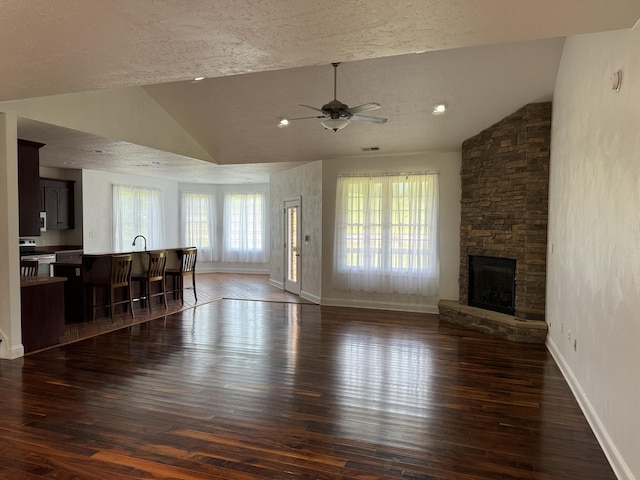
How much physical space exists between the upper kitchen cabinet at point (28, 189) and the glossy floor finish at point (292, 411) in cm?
163

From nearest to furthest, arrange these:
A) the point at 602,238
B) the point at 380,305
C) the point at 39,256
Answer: the point at 602,238
the point at 380,305
the point at 39,256

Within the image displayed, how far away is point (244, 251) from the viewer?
12.4 meters

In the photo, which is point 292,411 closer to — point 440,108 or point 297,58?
point 297,58

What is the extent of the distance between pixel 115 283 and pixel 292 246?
383 centimetres

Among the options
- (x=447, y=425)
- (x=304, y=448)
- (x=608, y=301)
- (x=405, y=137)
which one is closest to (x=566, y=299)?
(x=608, y=301)

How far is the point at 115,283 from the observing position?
6309mm

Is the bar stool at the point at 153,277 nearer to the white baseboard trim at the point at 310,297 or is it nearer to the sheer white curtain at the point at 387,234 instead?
the white baseboard trim at the point at 310,297

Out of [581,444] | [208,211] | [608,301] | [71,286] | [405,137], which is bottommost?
[581,444]

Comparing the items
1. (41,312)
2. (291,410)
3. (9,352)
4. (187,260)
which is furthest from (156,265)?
(291,410)

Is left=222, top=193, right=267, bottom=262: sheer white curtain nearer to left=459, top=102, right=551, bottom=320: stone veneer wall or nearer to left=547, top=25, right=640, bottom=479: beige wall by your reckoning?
left=459, top=102, right=551, bottom=320: stone veneer wall

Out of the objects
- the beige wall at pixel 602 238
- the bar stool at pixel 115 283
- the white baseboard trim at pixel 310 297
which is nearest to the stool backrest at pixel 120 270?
the bar stool at pixel 115 283

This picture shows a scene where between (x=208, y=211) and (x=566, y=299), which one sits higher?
(x=208, y=211)

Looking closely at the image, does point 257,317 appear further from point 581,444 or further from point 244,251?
point 244,251

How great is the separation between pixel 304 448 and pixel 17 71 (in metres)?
3.41
